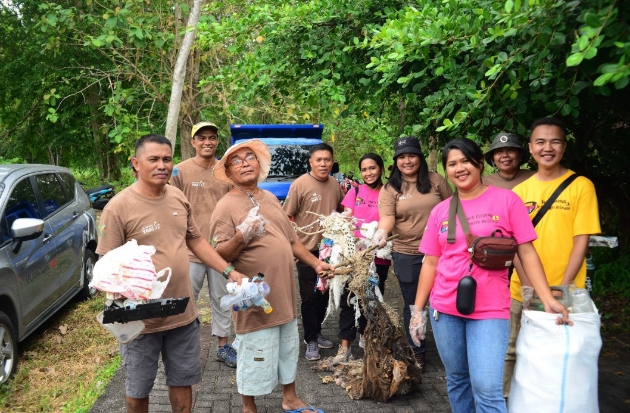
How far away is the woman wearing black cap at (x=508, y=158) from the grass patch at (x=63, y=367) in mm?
3648

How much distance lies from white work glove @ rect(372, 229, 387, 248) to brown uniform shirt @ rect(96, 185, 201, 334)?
4.78 feet

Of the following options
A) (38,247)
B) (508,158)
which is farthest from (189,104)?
(508,158)

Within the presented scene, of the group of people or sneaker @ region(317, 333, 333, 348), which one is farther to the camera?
sneaker @ region(317, 333, 333, 348)

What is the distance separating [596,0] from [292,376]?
2885mm

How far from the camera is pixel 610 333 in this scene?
217 inches

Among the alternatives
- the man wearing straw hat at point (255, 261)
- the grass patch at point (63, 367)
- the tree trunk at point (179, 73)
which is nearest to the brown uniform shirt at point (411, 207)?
the man wearing straw hat at point (255, 261)

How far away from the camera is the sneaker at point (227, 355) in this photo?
15.1ft

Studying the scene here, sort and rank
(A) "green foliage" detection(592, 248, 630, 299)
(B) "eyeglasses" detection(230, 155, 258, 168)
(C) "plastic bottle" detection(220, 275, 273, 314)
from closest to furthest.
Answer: (C) "plastic bottle" detection(220, 275, 273, 314)
(B) "eyeglasses" detection(230, 155, 258, 168)
(A) "green foliage" detection(592, 248, 630, 299)

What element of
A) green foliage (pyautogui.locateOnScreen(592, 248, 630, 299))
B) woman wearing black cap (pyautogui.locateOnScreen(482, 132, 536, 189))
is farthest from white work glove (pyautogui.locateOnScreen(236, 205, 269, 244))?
green foliage (pyautogui.locateOnScreen(592, 248, 630, 299))

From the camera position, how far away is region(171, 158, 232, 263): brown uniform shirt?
15.3 feet

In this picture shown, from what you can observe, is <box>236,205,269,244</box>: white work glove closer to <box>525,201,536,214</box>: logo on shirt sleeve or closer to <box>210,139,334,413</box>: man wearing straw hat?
<box>210,139,334,413</box>: man wearing straw hat

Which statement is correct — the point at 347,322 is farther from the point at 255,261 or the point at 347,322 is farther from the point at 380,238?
the point at 255,261

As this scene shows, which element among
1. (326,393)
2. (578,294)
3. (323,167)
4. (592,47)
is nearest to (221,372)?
(326,393)

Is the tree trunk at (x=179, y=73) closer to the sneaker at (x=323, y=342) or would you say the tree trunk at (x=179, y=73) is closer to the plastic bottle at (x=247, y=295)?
the sneaker at (x=323, y=342)
